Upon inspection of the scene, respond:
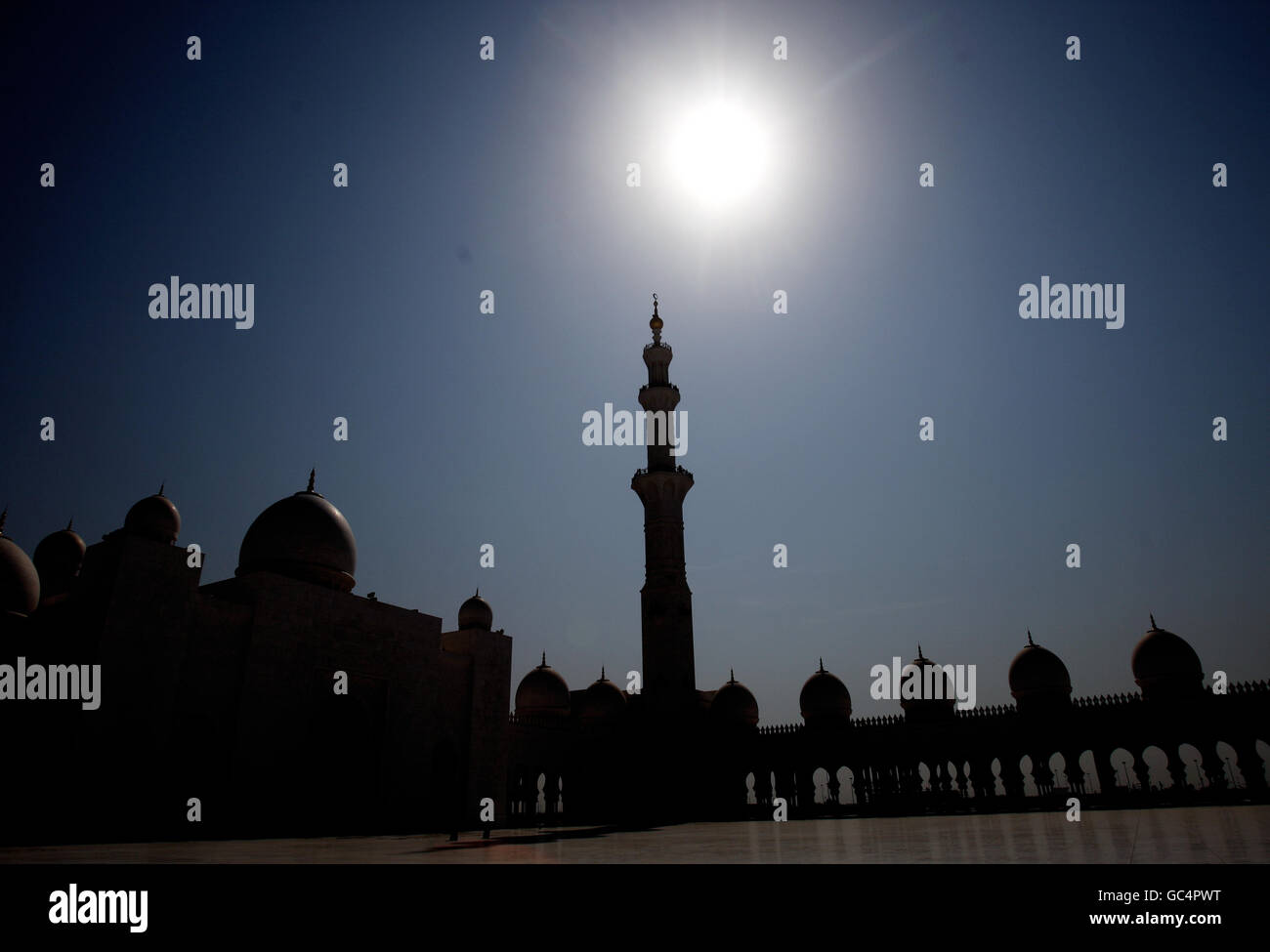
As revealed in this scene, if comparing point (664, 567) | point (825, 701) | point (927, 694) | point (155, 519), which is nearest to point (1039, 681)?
point (927, 694)

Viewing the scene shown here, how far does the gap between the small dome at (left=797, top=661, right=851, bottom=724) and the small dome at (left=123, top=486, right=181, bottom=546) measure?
86.1ft

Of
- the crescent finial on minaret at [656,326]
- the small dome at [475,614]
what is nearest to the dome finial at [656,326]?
the crescent finial on minaret at [656,326]

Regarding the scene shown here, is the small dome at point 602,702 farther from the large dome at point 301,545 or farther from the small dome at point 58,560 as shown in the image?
the small dome at point 58,560

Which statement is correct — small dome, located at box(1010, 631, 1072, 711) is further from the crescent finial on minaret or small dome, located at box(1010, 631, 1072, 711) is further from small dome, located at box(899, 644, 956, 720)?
the crescent finial on minaret

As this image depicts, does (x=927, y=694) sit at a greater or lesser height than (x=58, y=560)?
lesser

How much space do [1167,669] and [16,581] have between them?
125 ft

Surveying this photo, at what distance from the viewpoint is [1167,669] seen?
91.1 ft

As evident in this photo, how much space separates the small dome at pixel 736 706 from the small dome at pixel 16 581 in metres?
26.6

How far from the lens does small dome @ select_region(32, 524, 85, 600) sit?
24.3m

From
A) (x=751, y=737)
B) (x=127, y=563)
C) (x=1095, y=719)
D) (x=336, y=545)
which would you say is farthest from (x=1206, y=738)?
(x=127, y=563)

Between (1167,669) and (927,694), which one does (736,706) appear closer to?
(927,694)

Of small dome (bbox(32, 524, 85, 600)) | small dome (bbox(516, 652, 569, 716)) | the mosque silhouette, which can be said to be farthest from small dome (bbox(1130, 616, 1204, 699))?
small dome (bbox(32, 524, 85, 600))

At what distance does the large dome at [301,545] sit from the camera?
2053 centimetres
